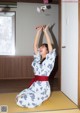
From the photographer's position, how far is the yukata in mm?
3064

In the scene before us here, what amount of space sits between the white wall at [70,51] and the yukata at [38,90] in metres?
0.45

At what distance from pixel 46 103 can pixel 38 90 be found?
0.99 ft

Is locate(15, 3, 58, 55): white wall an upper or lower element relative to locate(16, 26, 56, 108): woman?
upper

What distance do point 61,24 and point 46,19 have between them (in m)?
1.79

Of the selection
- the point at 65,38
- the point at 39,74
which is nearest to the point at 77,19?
the point at 65,38

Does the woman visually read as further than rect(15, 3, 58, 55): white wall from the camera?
No

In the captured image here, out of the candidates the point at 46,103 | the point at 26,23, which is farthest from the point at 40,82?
the point at 26,23

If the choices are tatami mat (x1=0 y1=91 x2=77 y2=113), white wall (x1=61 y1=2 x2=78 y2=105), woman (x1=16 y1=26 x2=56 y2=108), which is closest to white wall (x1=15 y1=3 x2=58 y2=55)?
white wall (x1=61 y1=2 x2=78 y2=105)

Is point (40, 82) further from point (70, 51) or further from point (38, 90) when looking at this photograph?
point (70, 51)

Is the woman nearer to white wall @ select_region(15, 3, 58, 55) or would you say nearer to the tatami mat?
the tatami mat

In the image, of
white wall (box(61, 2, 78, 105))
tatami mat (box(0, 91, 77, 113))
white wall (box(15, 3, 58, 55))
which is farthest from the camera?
white wall (box(15, 3, 58, 55))

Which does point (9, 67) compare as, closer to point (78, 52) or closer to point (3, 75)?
point (3, 75)

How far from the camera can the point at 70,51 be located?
364 cm

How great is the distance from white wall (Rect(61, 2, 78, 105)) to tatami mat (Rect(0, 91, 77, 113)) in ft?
0.43
